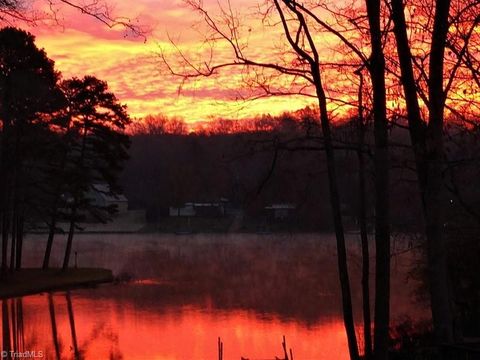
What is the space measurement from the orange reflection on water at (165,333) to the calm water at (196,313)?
0.03 meters

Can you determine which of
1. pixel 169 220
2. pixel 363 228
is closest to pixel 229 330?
pixel 363 228

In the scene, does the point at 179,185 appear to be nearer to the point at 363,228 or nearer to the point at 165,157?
the point at 165,157

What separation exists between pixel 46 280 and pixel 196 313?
1374 cm

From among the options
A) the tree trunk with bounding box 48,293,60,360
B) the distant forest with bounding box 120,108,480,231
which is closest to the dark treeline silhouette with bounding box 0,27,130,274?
the tree trunk with bounding box 48,293,60,360

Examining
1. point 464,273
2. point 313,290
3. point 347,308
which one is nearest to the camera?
point 347,308

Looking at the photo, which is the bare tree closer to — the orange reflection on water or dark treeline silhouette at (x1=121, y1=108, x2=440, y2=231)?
dark treeline silhouette at (x1=121, y1=108, x2=440, y2=231)

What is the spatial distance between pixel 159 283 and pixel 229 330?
49.0ft

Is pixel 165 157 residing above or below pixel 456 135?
above

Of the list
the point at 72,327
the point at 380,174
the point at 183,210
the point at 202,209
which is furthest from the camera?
the point at 183,210

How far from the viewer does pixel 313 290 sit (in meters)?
31.6

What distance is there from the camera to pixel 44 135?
34750mm

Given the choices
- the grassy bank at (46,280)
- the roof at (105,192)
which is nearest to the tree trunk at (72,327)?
the grassy bank at (46,280)

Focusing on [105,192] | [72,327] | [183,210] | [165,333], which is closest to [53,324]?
[72,327]

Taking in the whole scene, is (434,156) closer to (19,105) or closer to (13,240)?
(19,105)
